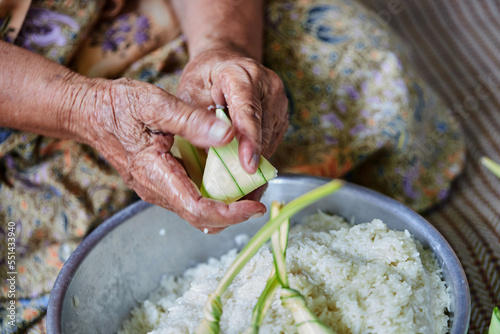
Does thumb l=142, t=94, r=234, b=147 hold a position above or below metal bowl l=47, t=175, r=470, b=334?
above

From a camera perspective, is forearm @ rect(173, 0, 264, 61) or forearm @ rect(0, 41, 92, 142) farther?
forearm @ rect(173, 0, 264, 61)

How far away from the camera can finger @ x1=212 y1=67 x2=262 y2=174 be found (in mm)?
772

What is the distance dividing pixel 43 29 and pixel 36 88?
0.74 feet

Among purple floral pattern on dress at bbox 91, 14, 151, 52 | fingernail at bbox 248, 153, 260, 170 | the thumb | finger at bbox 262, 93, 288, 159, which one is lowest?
purple floral pattern on dress at bbox 91, 14, 151, 52

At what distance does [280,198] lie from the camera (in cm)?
106

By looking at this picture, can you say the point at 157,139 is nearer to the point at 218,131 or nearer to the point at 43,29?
the point at 218,131

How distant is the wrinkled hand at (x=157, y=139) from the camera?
0.76 m

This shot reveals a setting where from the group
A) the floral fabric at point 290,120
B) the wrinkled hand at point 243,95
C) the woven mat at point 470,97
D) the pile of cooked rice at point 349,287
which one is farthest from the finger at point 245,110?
the woven mat at point 470,97

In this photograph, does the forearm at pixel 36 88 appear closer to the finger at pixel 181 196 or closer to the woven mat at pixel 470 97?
the finger at pixel 181 196

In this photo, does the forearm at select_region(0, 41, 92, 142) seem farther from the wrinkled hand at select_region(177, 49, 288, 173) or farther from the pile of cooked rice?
the pile of cooked rice

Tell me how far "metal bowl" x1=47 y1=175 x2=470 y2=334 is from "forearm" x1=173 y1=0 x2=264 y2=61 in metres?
0.36

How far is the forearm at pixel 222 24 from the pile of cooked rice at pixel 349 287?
0.51m

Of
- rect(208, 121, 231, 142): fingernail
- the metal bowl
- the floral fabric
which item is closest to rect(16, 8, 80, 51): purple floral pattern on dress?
the floral fabric

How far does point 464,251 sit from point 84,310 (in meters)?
A: 0.91
